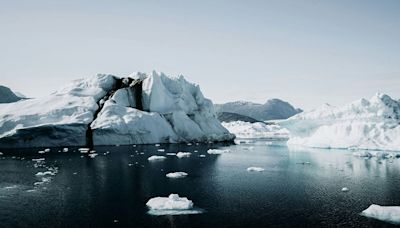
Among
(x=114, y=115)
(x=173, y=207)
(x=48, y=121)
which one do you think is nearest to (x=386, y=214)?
(x=173, y=207)

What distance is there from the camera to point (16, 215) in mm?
13312

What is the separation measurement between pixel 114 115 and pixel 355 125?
95.3 feet

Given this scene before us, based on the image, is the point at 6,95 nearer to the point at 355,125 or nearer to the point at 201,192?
the point at 355,125

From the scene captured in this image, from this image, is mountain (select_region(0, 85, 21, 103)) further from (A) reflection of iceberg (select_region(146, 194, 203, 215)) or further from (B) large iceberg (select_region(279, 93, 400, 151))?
(A) reflection of iceberg (select_region(146, 194, 203, 215))

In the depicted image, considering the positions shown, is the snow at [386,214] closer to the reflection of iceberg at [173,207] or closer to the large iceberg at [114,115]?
the reflection of iceberg at [173,207]

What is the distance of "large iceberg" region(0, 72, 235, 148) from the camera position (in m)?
40.6

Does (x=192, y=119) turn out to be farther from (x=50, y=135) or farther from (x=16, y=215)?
(x=16, y=215)

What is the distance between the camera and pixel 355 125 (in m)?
40.5

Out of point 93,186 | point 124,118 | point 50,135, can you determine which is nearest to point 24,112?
point 50,135

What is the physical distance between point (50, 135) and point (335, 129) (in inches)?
1348

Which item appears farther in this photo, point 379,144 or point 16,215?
point 379,144

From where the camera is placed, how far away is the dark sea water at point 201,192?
1283 centimetres

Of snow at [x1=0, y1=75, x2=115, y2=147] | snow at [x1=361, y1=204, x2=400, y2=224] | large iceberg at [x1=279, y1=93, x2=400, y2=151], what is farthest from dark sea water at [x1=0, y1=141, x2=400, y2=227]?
snow at [x1=0, y1=75, x2=115, y2=147]

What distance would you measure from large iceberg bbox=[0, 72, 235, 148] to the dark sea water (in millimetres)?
12937
